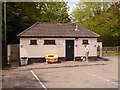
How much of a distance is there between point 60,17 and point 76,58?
29.8 m

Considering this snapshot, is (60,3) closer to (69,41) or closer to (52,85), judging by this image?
(69,41)

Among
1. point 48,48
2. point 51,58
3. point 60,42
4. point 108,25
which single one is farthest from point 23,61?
point 108,25

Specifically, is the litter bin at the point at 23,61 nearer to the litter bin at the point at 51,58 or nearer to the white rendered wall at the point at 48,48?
the white rendered wall at the point at 48,48

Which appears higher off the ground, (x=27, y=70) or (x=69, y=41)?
(x=69, y=41)

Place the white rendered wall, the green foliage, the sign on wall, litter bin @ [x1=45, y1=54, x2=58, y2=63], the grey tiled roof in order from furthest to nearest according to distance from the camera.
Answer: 1. the green foliage
2. the sign on wall
3. the grey tiled roof
4. the white rendered wall
5. litter bin @ [x1=45, y1=54, x2=58, y2=63]

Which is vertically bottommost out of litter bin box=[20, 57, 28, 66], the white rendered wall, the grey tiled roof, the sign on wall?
litter bin box=[20, 57, 28, 66]

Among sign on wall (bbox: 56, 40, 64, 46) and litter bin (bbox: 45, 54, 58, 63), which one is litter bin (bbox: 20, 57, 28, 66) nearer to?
litter bin (bbox: 45, 54, 58, 63)

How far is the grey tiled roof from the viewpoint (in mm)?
21719

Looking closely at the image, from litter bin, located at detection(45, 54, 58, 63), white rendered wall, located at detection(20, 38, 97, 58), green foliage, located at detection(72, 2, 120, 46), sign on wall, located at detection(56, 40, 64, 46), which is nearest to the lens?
litter bin, located at detection(45, 54, 58, 63)

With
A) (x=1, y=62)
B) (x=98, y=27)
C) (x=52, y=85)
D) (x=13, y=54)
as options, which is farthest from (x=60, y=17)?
(x=52, y=85)

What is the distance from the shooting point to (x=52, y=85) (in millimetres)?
11656

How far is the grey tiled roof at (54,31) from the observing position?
21719 millimetres

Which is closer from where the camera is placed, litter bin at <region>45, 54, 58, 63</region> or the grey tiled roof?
litter bin at <region>45, 54, 58, 63</region>

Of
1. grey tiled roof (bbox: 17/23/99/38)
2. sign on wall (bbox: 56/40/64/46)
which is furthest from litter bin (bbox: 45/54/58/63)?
grey tiled roof (bbox: 17/23/99/38)
